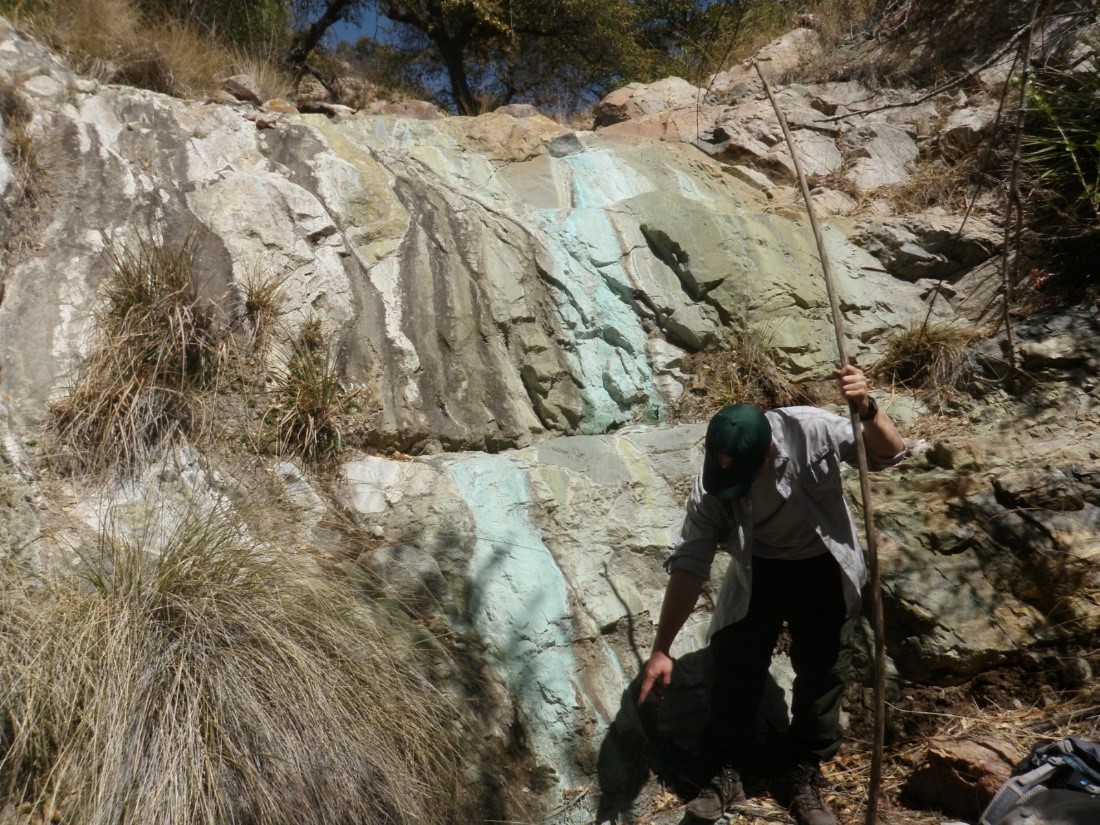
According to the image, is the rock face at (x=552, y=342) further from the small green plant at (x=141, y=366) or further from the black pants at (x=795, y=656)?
the black pants at (x=795, y=656)

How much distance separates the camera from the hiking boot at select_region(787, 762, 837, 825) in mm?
3146

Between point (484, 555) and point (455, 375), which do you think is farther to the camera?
point (455, 375)

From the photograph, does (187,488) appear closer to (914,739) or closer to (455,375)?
(455,375)

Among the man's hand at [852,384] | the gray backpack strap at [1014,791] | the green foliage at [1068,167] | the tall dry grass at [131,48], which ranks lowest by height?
the gray backpack strap at [1014,791]

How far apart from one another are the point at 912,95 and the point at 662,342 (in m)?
3.60

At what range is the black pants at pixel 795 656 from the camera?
319 cm

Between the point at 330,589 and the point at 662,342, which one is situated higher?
the point at 662,342

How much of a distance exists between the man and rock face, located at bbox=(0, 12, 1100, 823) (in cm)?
38

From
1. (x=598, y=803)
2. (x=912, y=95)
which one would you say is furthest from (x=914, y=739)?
(x=912, y=95)

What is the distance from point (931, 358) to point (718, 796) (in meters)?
2.87

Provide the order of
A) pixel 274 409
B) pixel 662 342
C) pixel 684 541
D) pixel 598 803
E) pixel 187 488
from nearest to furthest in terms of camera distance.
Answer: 1. pixel 684 541
2. pixel 598 803
3. pixel 187 488
4. pixel 274 409
5. pixel 662 342

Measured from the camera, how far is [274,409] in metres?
4.07

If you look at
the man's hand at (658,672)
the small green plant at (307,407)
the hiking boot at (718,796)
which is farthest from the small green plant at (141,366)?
the hiking boot at (718,796)

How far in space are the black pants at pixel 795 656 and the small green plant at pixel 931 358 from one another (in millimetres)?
2082
